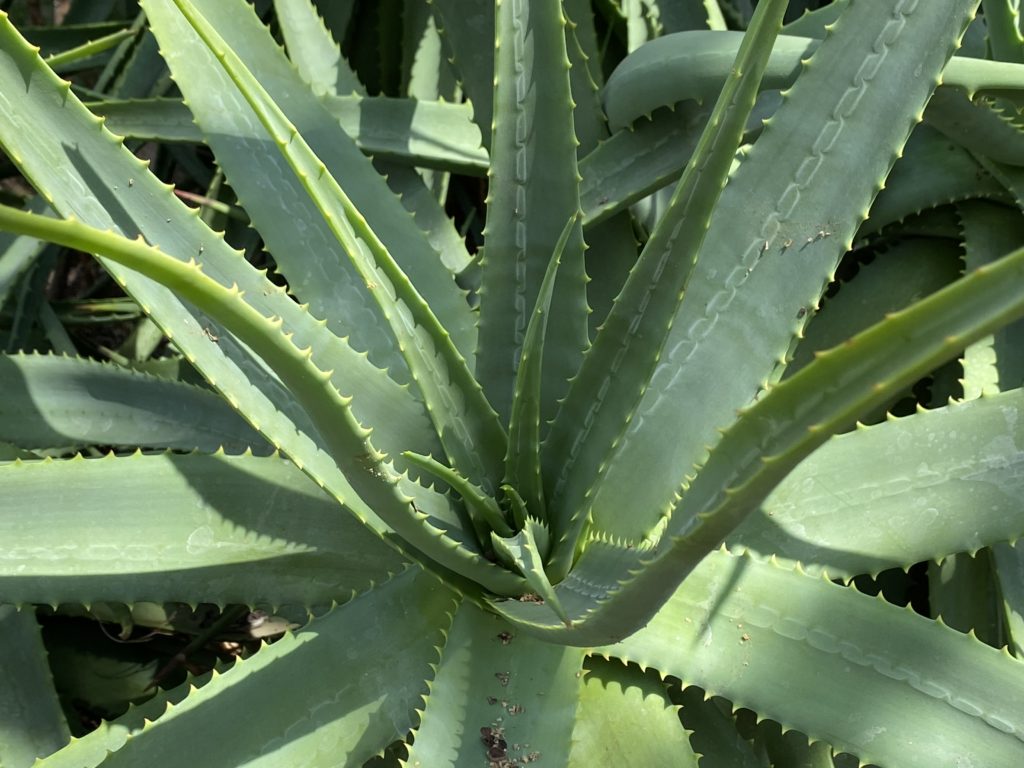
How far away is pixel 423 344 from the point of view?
729 mm

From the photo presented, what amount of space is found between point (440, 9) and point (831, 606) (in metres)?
0.74

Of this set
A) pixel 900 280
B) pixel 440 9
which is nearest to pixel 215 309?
pixel 440 9

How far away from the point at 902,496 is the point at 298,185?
23.6 inches

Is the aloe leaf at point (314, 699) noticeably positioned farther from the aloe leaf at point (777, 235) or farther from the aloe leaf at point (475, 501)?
the aloe leaf at point (777, 235)

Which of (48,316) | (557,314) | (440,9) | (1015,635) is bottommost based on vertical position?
(48,316)

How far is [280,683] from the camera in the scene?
735mm

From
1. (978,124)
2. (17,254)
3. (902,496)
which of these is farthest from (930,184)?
(17,254)

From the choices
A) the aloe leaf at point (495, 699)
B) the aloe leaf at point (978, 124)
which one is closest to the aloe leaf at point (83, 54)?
the aloe leaf at point (495, 699)

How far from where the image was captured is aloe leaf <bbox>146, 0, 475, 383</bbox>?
0.84m

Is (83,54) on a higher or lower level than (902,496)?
higher

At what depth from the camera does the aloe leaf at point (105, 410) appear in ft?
3.18

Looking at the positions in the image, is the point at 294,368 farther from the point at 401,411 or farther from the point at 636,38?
the point at 636,38

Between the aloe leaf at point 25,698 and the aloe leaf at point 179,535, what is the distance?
19 cm

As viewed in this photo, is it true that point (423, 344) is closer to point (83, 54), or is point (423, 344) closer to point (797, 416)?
point (797, 416)
